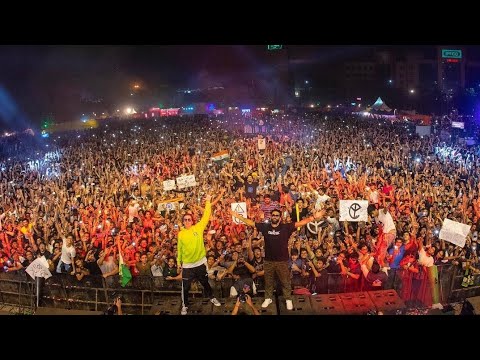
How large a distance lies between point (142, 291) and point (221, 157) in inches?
150

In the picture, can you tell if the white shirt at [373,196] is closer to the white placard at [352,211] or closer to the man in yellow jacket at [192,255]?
the white placard at [352,211]

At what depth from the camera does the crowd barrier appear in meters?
5.67

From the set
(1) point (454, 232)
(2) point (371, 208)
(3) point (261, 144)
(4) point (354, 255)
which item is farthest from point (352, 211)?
(3) point (261, 144)

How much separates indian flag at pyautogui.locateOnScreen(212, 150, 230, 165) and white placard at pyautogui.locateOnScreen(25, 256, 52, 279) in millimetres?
4006

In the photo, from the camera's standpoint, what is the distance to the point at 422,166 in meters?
8.63

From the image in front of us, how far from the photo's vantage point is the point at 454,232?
6109mm

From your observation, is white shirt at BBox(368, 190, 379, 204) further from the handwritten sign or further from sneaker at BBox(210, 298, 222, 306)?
sneaker at BBox(210, 298, 222, 306)

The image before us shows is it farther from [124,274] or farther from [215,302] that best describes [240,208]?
[124,274]

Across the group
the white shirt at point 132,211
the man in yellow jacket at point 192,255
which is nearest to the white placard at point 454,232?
the man in yellow jacket at point 192,255

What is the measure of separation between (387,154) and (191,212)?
477 centimetres

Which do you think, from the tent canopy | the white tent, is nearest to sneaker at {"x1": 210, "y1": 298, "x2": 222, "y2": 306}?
the white tent

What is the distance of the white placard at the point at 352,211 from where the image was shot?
652 centimetres
